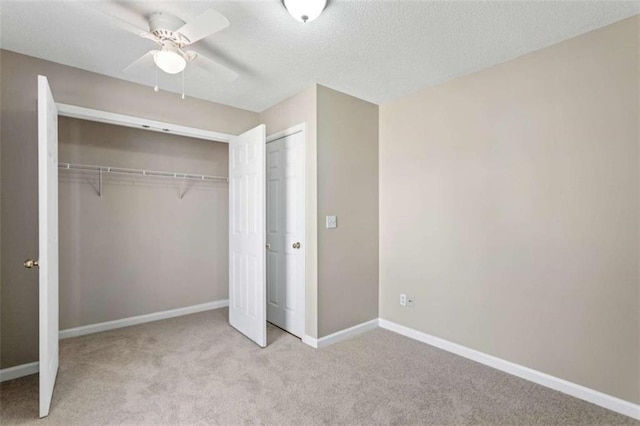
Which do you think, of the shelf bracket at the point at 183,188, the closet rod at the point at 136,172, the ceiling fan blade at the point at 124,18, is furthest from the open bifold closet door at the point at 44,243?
the shelf bracket at the point at 183,188

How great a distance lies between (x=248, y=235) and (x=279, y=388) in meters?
1.43

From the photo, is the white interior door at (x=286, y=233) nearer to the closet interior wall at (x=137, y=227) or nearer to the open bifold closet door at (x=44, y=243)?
the closet interior wall at (x=137, y=227)

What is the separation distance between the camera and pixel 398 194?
3.29 metres

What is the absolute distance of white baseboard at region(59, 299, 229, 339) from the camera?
10.1 feet

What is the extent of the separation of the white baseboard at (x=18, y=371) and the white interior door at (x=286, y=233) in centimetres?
205

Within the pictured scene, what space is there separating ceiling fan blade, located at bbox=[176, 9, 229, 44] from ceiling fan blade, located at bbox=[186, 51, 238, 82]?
170 millimetres

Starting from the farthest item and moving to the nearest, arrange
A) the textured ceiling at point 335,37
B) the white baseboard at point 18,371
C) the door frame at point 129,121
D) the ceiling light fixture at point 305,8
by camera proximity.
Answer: the door frame at point 129,121 < the white baseboard at point 18,371 < the textured ceiling at point 335,37 < the ceiling light fixture at point 305,8

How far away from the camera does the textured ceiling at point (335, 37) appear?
1.85m

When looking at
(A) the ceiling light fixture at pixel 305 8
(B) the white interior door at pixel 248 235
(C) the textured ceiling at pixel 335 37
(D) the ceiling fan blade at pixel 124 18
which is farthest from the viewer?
(B) the white interior door at pixel 248 235

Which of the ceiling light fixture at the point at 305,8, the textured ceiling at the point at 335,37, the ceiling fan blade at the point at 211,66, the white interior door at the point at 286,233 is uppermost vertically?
the textured ceiling at the point at 335,37

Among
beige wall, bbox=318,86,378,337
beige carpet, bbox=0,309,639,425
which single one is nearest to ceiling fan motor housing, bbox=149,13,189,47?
beige wall, bbox=318,86,378,337

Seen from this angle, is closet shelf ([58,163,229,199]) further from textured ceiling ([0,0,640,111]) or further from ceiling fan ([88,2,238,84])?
ceiling fan ([88,2,238,84])

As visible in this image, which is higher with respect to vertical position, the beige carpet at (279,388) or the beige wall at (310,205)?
the beige wall at (310,205)

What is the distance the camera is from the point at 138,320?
11.3 feet
